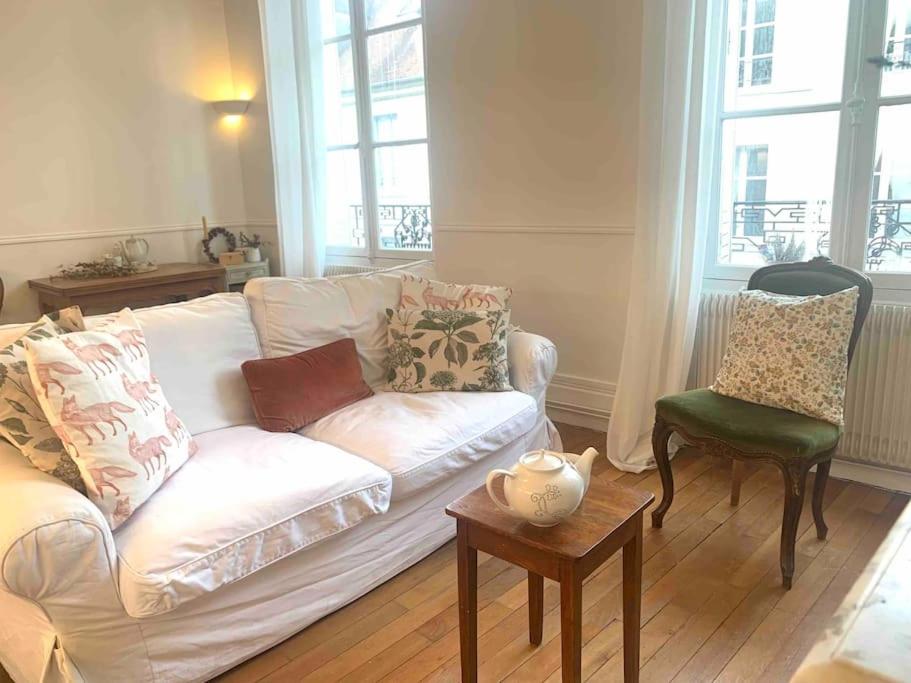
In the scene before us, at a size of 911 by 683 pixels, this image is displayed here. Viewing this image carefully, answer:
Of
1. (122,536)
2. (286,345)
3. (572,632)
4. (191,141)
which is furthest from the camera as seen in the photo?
(191,141)

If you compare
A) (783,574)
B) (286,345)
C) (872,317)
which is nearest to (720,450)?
(783,574)

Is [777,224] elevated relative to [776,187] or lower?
lower

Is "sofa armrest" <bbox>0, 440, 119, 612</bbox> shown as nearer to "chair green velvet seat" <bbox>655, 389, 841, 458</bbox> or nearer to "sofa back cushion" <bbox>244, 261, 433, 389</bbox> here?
→ "sofa back cushion" <bbox>244, 261, 433, 389</bbox>

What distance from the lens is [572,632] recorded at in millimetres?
1440

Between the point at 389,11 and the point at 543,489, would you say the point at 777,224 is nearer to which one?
the point at 543,489

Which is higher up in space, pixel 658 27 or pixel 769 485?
pixel 658 27

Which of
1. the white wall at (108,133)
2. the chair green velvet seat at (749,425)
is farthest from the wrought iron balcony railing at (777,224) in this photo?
the white wall at (108,133)

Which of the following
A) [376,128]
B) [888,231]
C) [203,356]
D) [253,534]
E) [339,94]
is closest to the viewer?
[253,534]

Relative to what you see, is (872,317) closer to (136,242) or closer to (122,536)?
(122,536)

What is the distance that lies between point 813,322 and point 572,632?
1.47m

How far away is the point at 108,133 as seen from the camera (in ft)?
14.3

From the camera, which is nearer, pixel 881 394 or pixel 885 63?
pixel 885 63

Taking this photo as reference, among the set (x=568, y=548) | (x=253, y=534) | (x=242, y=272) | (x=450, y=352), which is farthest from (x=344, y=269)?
(x=568, y=548)

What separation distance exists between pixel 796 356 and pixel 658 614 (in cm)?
98
